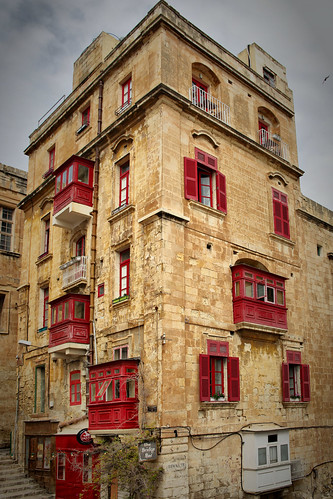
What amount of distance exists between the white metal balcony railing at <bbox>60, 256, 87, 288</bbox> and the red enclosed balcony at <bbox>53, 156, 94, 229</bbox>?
173cm

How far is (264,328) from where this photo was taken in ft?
61.4

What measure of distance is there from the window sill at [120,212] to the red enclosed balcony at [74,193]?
1.67 m

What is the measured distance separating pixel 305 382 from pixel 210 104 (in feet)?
38.7

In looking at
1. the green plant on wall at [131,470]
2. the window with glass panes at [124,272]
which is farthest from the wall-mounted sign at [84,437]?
the window with glass panes at [124,272]

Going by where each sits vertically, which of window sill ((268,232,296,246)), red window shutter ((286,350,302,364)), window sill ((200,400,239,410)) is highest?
window sill ((268,232,296,246))

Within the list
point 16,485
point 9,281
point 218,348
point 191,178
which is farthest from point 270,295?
point 9,281

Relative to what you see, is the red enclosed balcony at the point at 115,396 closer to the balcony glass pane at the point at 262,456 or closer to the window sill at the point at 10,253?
the balcony glass pane at the point at 262,456

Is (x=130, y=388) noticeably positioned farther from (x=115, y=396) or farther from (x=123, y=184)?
(x=123, y=184)

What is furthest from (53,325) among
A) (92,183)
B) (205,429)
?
(205,429)

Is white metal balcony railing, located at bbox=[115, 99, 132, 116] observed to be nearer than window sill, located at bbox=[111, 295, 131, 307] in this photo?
No

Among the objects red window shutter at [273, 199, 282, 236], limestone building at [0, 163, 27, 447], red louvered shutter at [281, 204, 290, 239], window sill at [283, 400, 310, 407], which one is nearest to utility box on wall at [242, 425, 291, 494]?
window sill at [283, 400, 310, 407]

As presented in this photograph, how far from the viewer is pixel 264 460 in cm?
1723

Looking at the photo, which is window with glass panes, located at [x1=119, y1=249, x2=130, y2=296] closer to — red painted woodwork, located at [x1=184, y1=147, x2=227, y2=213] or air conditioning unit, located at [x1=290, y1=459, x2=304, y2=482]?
red painted woodwork, located at [x1=184, y1=147, x2=227, y2=213]

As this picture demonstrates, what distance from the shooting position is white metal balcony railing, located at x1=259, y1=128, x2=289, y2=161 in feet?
76.2
